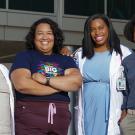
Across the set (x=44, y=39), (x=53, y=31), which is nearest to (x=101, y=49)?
(x=53, y=31)

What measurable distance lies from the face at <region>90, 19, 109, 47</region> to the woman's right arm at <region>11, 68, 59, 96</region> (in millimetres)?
874

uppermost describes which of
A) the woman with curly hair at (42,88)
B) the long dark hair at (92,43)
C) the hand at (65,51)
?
the long dark hair at (92,43)

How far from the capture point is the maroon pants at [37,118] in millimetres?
4637

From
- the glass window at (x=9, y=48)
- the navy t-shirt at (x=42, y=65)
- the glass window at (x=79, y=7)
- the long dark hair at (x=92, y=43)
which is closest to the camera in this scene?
the navy t-shirt at (x=42, y=65)

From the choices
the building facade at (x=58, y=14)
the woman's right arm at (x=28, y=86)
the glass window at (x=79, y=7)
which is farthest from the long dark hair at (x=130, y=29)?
the glass window at (x=79, y=7)

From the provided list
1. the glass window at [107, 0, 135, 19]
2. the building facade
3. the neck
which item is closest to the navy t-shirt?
the neck

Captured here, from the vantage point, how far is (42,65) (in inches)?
189

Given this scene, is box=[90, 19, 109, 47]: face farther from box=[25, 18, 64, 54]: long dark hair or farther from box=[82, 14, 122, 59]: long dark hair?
box=[25, 18, 64, 54]: long dark hair

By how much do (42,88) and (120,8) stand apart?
14.3 metres

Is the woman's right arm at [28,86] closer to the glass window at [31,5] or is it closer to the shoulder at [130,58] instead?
the shoulder at [130,58]

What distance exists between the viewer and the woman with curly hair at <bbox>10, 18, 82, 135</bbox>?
15.2 ft

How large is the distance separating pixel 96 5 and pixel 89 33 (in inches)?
514

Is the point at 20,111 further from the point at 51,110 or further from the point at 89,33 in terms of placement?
the point at 89,33

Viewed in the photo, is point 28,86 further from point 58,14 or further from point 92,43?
point 58,14
